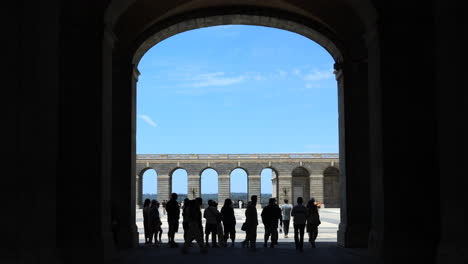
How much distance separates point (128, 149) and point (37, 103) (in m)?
7.71

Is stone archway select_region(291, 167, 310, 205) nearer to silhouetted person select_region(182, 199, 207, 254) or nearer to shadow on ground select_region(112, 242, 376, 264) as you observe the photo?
shadow on ground select_region(112, 242, 376, 264)

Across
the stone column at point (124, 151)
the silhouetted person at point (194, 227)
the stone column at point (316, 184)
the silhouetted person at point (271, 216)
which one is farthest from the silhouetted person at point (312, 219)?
the stone column at point (316, 184)

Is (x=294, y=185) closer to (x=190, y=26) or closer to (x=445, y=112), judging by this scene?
(x=190, y=26)

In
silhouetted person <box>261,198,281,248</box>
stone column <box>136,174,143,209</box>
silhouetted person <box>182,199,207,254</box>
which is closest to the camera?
silhouetted person <box>182,199,207,254</box>

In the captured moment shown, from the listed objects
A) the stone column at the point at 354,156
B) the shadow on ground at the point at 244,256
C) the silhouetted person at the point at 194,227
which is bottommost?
the shadow on ground at the point at 244,256

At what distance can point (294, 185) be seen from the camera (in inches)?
2616

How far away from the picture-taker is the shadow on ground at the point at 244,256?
11.6 m

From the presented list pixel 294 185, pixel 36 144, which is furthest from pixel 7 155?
pixel 294 185

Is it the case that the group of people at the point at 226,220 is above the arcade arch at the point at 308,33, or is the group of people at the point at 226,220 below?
below

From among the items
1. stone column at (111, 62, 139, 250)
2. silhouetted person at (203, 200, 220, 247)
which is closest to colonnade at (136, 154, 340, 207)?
silhouetted person at (203, 200, 220, 247)

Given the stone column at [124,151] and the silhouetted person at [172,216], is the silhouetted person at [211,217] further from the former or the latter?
the stone column at [124,151]

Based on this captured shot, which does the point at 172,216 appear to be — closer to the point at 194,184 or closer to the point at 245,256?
the point at 245,256

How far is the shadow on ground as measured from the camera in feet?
38.1

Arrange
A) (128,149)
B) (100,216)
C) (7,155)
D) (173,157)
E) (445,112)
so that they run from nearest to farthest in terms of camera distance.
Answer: (7,155) → (445,112) → (100,216) → (128,149) → (173,157)
